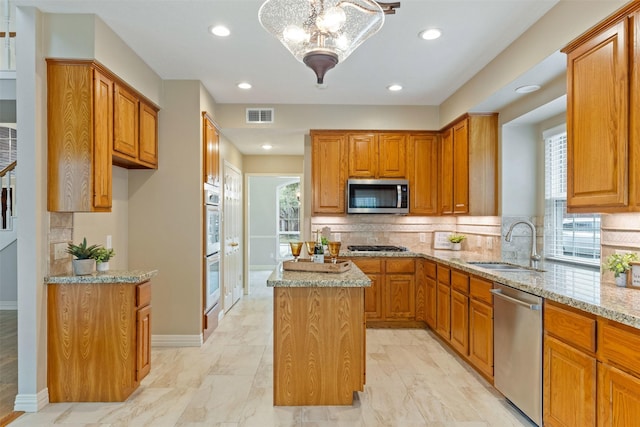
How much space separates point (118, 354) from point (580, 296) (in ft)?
10.1

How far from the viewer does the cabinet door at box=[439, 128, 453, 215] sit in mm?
4723

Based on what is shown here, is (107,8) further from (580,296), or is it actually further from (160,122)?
(580,296)

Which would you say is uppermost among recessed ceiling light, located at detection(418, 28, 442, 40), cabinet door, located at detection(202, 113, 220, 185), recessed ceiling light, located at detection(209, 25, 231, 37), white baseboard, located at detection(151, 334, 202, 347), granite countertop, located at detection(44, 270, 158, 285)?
recessed ceiling light, located at detection(209, 25, 231, 37)

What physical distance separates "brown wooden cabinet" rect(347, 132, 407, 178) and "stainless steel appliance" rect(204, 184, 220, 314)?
179 cm

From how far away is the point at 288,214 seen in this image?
9.77 metres

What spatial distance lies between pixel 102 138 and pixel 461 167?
12.1 feet

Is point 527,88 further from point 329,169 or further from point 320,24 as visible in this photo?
point 329,169

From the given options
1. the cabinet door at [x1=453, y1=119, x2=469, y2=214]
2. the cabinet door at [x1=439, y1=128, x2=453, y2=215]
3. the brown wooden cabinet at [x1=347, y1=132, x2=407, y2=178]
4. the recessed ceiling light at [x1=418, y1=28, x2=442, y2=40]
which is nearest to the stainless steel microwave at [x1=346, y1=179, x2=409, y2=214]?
the brown wooden cabinet at [x1=347, y1=132, x2=407, y2=178]

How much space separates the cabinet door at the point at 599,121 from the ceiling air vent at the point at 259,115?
333cm

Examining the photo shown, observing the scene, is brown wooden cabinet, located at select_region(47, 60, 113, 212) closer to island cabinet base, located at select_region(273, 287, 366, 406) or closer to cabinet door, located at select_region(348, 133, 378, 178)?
island cabinet base, located at select_region(273, 287, 366, 406)

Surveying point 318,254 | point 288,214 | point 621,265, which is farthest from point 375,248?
point 288,214

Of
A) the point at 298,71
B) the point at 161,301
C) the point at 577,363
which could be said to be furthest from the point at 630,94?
the point at 161,301

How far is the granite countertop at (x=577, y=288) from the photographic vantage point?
1778 mm

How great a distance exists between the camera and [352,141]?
5.01 meters
